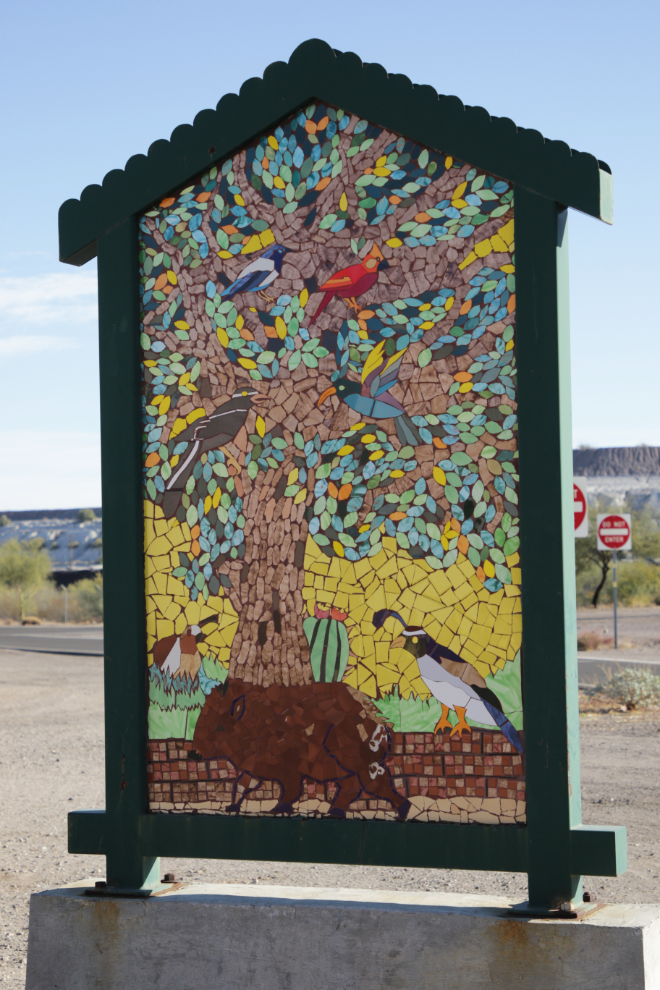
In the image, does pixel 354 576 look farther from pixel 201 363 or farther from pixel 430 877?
pixel 430 877

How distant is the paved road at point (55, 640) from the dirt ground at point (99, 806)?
11.9 m

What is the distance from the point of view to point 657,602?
46.1m

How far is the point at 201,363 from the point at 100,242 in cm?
72

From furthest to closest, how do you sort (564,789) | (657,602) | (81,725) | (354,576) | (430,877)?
(657,602) → (81,725) → (430,877) → (354,576) → (564,789)

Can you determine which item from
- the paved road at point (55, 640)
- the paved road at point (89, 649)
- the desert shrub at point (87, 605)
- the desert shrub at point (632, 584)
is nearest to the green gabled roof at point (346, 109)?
the paved road at point (89, 649)

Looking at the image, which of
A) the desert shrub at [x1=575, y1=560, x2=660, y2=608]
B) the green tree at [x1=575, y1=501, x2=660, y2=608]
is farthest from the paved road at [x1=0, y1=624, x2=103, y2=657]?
the desert shrub at [x1=575, y1=560, x2=660, y2=608]

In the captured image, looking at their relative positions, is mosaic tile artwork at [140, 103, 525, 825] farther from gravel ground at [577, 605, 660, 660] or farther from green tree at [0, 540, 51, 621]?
green tree at [0, 540, 51, 621]

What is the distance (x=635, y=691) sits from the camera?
47.9ft

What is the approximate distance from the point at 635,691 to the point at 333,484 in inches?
464

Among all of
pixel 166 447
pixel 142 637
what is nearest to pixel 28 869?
pixel 142 637

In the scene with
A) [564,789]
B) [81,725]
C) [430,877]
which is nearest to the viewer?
[564,789]

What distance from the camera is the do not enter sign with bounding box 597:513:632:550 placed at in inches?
736

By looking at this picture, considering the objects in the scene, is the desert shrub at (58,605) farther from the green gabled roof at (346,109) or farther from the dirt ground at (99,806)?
the green gabled roof at (346,109)

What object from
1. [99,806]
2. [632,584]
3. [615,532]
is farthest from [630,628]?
[99,806]
